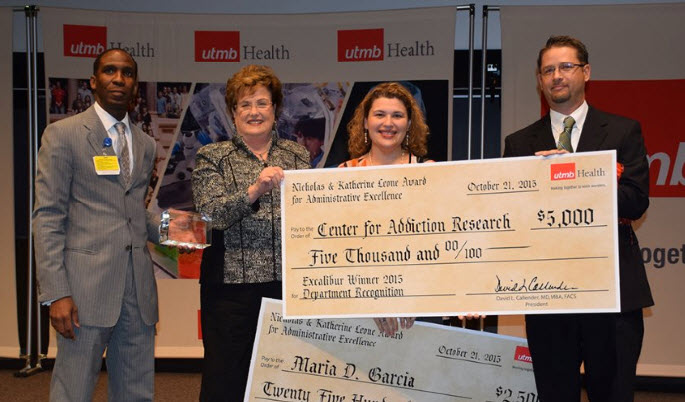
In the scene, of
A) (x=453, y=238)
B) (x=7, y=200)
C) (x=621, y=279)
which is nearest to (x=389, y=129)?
(x=453, y=238)

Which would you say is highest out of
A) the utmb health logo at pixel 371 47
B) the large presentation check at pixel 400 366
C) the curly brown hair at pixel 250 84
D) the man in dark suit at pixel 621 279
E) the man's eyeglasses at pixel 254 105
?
the utmb health logo at pixel 371 47

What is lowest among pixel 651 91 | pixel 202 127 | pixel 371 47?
pixel 202 127

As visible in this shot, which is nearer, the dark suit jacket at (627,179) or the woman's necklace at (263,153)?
the dark suit jacket at (627,179)

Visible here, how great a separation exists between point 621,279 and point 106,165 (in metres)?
2.05

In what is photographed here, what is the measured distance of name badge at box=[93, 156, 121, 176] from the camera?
2695mm

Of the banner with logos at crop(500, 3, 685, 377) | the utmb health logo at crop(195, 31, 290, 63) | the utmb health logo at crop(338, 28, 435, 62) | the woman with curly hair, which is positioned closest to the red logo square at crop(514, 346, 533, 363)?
the woman with curly hair

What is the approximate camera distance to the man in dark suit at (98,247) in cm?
264

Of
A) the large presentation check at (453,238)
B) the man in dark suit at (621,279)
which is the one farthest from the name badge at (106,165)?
the man in dark suit at (621,279)

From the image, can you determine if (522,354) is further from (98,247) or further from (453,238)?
(98,247)

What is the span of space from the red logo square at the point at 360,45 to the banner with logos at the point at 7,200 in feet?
8.06

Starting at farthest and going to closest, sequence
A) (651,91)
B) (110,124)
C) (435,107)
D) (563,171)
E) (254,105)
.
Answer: (435,107) → (651,91) → (110,124) → (254,105) → (563,171)

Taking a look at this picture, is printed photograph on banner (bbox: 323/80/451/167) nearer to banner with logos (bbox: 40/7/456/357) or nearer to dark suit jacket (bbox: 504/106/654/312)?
banner with logos (bbox: 40/7/456/357)

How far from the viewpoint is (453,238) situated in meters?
2.38

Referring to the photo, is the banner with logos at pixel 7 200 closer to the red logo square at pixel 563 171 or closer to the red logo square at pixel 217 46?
the red logo square at pixel 217 46
